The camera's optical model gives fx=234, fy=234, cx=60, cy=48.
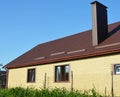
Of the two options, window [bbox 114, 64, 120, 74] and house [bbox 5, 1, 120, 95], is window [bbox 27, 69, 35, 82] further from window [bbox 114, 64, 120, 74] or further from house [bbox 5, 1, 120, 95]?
window [bbox 114, 64, 120, 74]

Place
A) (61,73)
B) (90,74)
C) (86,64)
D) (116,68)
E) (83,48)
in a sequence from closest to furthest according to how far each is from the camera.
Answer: (116,68) < (90,74) < (86,64) < (83,48) < (61,73)

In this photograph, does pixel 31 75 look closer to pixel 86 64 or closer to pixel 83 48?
pixel 83 48

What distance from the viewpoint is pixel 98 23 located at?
20094 millimetres

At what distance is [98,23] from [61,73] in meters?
5.43

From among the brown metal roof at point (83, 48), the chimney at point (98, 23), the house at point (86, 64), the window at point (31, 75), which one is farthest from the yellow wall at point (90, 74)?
the chimney at point (98, 23)

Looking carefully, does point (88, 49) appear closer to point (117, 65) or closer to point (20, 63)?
point (117, 65)

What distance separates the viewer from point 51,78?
2147 centimetres

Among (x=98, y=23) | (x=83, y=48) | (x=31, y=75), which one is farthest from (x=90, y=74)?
(x=31, y=75)

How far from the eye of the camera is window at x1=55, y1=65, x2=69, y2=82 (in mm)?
20166

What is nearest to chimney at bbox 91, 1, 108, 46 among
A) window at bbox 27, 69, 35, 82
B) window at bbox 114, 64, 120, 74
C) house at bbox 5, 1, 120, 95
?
house at bbox 5, 1, 120, 95

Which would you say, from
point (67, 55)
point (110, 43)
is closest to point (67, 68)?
point (67, 55)

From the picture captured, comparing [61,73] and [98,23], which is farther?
[61,73]

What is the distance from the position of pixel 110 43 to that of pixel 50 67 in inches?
257

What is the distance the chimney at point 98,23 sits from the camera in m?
19.6
